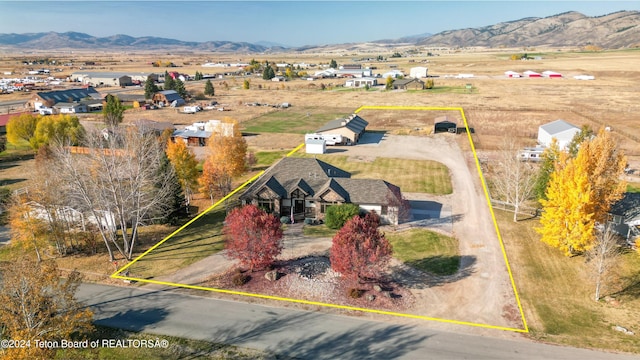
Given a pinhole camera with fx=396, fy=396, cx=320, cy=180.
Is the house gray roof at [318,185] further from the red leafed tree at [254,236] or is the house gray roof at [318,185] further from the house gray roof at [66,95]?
the house gray roof at [66,95]

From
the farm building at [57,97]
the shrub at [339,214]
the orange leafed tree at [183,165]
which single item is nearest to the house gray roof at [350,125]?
the orange leafed tree at [183,165]

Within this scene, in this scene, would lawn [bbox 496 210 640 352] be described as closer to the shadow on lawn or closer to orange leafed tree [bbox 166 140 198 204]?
the shadow on lawn

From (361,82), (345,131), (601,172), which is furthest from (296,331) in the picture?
(361,82)

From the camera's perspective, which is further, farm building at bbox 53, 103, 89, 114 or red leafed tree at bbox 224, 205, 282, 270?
farm building at bbox 53, 103, 89, 114

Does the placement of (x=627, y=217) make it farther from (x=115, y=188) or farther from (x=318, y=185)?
(x=115, y=188)

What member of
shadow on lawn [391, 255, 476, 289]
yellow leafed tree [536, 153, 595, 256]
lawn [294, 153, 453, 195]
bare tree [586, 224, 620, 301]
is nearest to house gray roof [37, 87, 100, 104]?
lawn [294, 153, 453, 195]

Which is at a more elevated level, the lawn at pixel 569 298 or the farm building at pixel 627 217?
the farm building at pixel 627 217

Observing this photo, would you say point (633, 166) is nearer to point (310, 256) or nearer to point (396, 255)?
point (396, 255)
